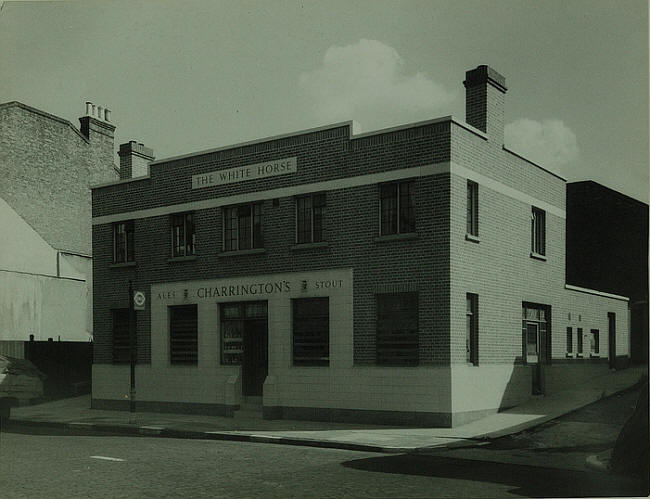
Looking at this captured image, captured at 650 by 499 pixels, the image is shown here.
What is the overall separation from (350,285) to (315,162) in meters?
3.33

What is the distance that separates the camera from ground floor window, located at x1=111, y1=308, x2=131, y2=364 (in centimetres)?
2339

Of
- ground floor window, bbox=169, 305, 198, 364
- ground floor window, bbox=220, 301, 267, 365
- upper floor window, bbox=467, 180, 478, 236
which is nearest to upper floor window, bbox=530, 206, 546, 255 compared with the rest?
upper floor window, bbox=467, 180, 478, 236

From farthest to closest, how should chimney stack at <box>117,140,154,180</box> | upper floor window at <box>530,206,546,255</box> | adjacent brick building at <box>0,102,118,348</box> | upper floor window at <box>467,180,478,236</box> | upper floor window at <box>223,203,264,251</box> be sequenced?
adjacent brick building at <box>0,102,118,348</box> → chimney stack at <box>117,140,154,180</box> → upper floor window at <box>530,206,546,255</box> → upper floor window at <box>223,203,264,251</box> → upper floor window at <box>467,180,478,236</box>

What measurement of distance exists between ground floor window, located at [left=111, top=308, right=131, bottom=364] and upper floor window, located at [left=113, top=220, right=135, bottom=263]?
164cm

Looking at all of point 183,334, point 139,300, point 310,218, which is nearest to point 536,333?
point 310,218

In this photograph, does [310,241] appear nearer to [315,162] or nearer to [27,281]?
[315,162]

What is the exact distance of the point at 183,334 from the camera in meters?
22.2

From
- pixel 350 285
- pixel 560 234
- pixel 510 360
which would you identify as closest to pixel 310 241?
pixel 350 285

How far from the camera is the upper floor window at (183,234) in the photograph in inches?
874

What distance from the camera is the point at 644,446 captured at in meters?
10.8

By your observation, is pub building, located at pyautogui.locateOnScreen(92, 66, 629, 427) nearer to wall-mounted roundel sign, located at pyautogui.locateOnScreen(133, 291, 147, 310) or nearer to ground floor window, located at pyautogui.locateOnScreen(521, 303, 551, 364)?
ground floor window, located at pyautogui.locateOnScreen(521, 303, 551, 364)

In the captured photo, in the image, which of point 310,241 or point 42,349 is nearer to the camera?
point 310,241

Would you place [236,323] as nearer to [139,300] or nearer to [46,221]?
[139,300]

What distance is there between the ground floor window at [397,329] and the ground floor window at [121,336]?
9.03m
